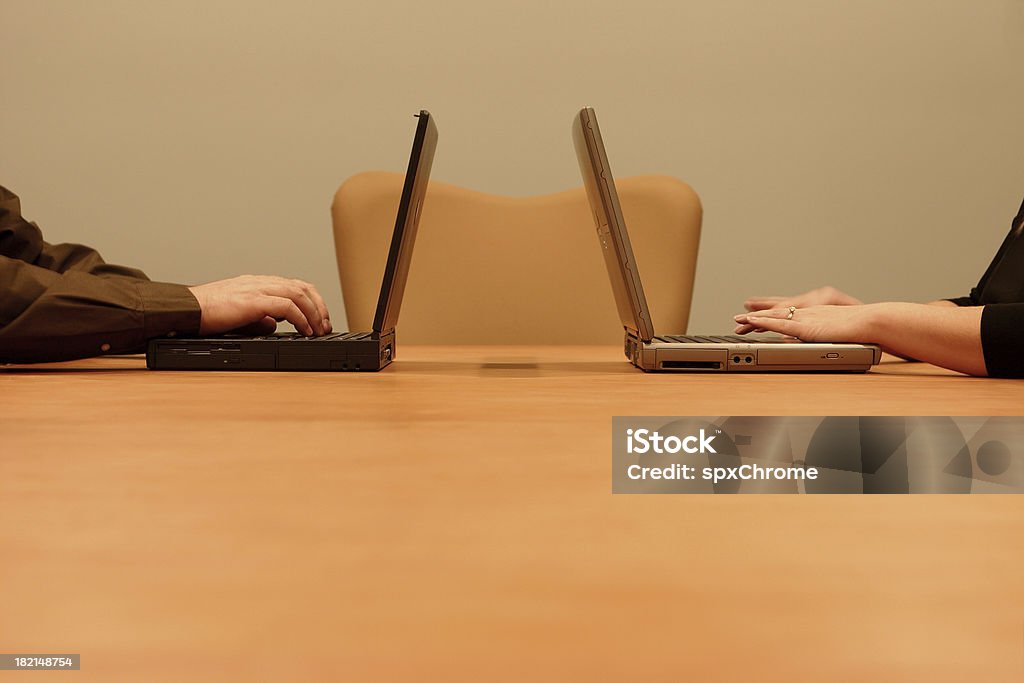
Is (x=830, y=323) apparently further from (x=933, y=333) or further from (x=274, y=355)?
(x=274, y=355)

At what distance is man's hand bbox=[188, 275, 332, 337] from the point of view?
103 centimetres

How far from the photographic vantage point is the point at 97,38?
8.32 ft

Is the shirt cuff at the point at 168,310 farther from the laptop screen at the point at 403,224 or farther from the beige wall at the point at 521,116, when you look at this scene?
the beige wall at the point at 521,116

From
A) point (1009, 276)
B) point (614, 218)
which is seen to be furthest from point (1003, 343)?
point (1009, 276)

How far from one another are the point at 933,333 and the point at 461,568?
87 cm

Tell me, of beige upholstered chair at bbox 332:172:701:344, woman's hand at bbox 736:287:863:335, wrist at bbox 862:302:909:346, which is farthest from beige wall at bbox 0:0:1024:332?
wrist at bbox 862:302:909:346

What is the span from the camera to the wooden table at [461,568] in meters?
0.17

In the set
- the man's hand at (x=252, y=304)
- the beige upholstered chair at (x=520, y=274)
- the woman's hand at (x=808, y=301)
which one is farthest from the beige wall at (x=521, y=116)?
the man's hand at (x=252, y=304)

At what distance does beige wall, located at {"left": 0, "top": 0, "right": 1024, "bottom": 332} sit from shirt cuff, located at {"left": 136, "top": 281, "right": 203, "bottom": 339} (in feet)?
5.24

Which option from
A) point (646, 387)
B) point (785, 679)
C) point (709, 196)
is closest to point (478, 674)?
point (785, 679)

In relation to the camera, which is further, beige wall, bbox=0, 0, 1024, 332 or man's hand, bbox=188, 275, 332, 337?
beige wall, bbox=0, 0, 1024, 332

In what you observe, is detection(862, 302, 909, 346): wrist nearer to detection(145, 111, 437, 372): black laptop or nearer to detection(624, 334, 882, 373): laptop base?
detection(624, 334, 882, 373): laptop base

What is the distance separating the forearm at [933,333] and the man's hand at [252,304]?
680 mm

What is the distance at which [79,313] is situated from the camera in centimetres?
96
